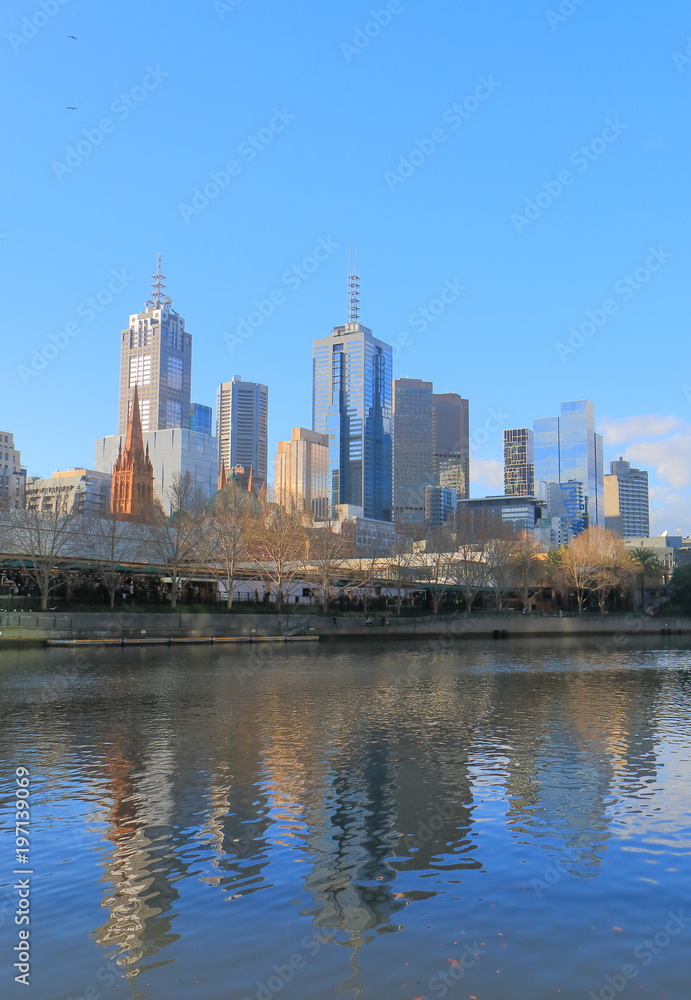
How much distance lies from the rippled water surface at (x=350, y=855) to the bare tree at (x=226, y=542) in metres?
48.4

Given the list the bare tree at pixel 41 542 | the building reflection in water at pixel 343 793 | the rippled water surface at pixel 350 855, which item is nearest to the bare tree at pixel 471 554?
the bare tree at pixel 41 542

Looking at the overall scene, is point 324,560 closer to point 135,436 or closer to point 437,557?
point 437,557

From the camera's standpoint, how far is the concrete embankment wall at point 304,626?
5706cm

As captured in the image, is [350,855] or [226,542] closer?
[350,855]

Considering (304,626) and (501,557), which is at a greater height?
(501,557)

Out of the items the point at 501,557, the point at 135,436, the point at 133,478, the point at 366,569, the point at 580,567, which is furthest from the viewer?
the point at 135,436

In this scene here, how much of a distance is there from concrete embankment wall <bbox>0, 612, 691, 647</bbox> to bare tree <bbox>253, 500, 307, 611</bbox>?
5.86 meters

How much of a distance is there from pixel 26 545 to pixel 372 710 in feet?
153

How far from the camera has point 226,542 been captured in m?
74.4

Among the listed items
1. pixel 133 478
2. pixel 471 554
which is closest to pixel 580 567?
pixel 471 554

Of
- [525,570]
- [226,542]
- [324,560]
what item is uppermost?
[226,542]

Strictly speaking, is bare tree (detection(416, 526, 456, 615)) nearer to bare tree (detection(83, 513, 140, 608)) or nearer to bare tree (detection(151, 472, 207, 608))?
bare tree (detection(151, 472, 207, 608))

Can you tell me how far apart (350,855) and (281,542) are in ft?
219

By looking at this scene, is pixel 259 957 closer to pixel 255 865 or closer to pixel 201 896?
pixel 201 896
